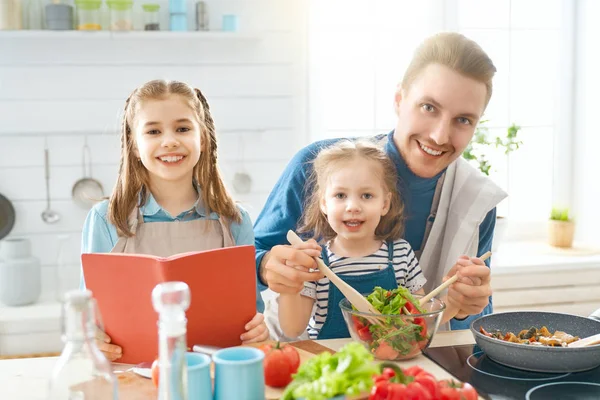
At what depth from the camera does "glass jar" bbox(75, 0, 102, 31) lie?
3176mm

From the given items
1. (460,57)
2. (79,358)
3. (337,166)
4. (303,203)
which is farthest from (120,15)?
(79,358)

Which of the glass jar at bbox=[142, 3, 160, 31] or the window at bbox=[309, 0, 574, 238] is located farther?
the window at bbox=[309, 0, 574, 238]

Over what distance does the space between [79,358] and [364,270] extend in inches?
40.6

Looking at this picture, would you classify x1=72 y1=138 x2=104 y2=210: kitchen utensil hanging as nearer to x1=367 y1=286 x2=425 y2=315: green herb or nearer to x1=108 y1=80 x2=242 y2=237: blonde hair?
x1=108 y1=80 x2=242 y2=237: blonde hair

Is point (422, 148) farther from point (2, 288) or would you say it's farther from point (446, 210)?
point (2, 288)

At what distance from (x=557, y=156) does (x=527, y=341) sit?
8.98 feet

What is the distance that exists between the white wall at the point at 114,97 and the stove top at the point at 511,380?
7.18ft

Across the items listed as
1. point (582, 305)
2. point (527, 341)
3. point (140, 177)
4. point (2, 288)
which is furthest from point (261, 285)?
point (582, 305)

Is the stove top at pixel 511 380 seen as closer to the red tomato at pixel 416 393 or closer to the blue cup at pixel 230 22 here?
the red tomato at pixel 416 393

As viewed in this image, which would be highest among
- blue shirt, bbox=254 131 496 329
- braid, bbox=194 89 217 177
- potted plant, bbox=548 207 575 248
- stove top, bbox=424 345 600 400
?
braid, bbox=194 89 217 177

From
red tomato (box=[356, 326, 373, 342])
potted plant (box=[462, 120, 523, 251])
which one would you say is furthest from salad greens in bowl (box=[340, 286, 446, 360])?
potted plant (box=[462, 120, 523, 251])

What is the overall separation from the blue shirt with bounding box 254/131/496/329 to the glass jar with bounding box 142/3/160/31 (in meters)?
1.49

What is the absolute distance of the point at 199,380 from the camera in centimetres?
104

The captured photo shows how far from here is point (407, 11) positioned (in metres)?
3.70
